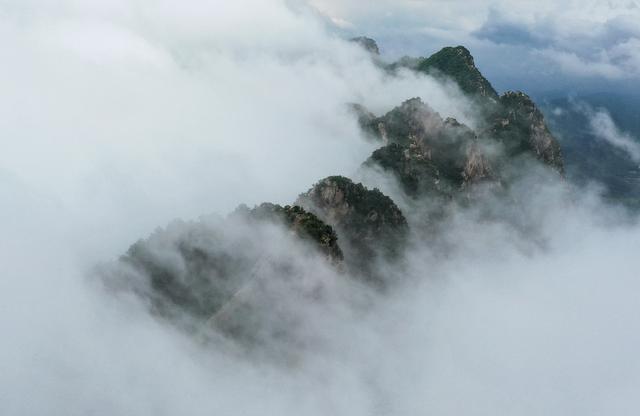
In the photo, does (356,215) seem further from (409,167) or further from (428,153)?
(428,153)

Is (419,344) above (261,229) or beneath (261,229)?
above

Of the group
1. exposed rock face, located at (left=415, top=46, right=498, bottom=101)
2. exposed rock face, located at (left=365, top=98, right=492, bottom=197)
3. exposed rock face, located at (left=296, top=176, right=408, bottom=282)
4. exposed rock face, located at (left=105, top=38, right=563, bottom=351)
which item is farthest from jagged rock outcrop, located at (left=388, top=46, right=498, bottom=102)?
exposed rock face, located at (left=296, top=176, right=408, bottom=282)

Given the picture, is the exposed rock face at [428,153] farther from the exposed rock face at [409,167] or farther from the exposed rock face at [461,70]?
the exposed rock face at [461,70]

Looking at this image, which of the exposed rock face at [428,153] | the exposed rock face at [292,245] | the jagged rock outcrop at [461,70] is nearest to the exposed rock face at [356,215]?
the exposed rock face at [292,245]

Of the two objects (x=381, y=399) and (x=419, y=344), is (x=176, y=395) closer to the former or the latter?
(x=381, y=399)

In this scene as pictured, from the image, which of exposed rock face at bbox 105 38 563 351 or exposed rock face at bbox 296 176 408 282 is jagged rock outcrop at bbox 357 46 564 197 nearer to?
exposed rock face at bbox 105 38 563 351

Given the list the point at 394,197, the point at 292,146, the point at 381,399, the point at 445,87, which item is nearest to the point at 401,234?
the point at 394,197
